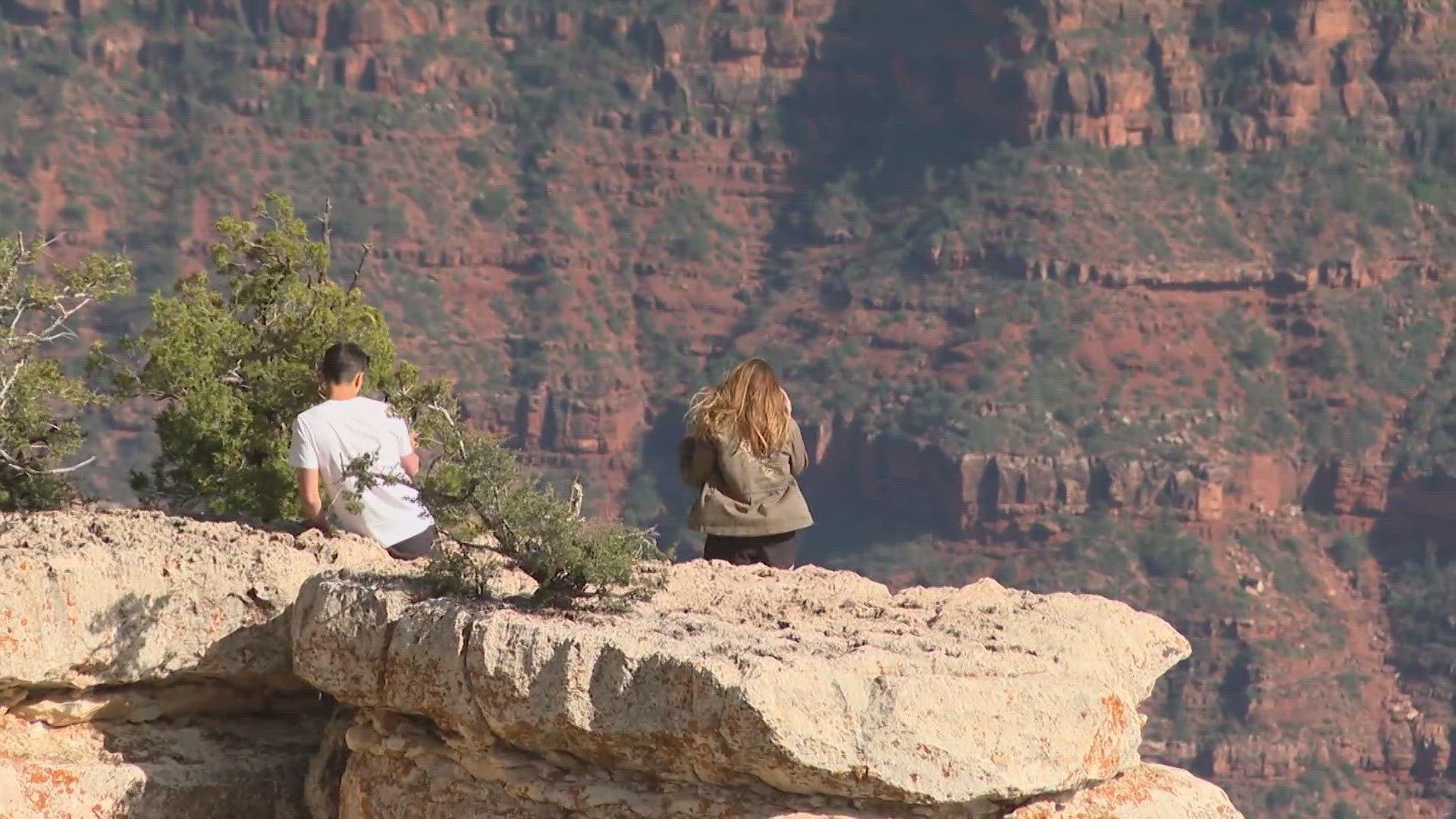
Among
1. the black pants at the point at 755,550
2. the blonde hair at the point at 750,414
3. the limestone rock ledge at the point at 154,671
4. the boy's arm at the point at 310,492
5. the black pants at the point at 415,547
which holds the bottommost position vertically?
the limestone rock ledge at the point at 154,671

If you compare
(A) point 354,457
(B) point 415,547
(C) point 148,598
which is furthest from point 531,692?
(B) point 415,547

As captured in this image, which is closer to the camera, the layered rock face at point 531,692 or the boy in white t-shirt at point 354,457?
the layered rock face at point 531,692

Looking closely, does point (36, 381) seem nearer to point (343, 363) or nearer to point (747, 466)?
point (343, 363)

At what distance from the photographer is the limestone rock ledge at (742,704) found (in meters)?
6.88

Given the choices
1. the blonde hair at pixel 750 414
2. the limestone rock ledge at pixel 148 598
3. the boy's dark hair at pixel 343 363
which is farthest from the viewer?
the blonde hair at pixel 750 414

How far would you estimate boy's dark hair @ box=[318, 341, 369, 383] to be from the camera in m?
8.75

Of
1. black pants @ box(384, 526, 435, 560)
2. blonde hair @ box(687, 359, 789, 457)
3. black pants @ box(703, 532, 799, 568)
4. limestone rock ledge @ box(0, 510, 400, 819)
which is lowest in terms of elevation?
limestone rock ledge @ box(0, 510, 400, 819)

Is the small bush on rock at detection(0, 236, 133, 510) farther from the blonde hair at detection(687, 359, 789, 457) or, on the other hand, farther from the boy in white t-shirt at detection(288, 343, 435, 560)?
the blonde hair at detection(687, 359, 789, 457)

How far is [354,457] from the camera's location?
8.63 m

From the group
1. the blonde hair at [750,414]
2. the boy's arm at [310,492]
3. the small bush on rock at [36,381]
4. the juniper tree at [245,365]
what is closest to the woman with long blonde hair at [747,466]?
the blonde hair at [750,414]

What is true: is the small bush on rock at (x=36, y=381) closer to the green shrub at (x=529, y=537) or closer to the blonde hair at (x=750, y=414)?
the green shrub at (x=529, y=537)

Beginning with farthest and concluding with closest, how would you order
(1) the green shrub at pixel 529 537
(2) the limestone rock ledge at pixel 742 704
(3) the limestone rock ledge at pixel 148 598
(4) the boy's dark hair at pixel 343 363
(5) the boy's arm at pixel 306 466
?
(4) the boy's dark hair at pixel 343 363
(5) the boy's arm at pixel 306 466
(3) the limestone rock ledge at pixel 148 598
(1) the green shrub at pixel 529 537
(2) the limestone rock ledge at pixel 742 704

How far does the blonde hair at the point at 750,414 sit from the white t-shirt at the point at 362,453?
38.8 inches

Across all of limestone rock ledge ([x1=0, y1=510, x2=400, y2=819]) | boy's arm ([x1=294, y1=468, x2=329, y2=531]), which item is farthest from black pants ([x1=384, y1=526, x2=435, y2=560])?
boy's arm ([x1=294, y1=468, x2=329, y2=531])
